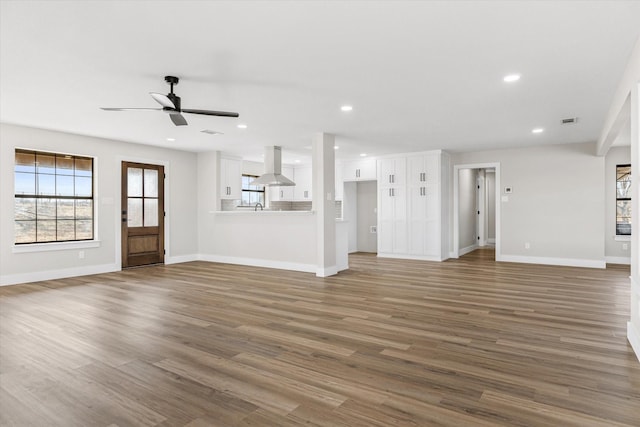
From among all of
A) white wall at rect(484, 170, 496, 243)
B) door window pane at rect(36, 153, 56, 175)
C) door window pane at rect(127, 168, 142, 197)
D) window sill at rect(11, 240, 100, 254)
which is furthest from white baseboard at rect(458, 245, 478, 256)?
door window pane at rect(36, 153, 56, 175)

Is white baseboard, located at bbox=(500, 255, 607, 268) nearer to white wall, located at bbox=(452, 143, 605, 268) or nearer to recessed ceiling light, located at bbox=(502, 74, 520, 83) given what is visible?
white wall, located at bbox=(452, 143, 605, 268)

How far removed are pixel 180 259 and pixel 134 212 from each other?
4.76ft

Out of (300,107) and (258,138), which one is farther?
(258,138)

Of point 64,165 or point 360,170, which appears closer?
point 64,165

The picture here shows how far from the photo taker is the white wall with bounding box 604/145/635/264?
7465mm

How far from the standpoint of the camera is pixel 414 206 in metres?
8.34

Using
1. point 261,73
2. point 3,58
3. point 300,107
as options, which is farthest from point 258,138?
point 3,58

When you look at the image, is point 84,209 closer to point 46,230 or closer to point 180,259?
point 46,230

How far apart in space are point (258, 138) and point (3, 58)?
3869 millimetres

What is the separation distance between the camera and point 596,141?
23.1 ft

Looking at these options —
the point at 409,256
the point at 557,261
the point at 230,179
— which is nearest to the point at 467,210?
the point at 409,256

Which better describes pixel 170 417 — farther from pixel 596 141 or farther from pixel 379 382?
pixel 596 141

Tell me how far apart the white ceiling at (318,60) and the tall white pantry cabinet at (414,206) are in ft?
8.18

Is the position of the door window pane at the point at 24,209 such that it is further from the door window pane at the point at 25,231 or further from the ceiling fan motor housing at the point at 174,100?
the ceiling fan motor housing at the point at 174,100
